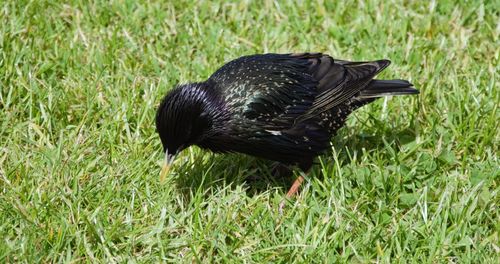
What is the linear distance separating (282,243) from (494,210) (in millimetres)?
1302

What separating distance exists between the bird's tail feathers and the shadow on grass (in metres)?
0.32

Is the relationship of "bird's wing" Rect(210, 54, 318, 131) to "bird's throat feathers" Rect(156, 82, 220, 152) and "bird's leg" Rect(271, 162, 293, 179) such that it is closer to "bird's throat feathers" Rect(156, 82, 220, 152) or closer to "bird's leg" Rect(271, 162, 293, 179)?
"bird's throat feathers" Rect(156, 82, 220, 152)

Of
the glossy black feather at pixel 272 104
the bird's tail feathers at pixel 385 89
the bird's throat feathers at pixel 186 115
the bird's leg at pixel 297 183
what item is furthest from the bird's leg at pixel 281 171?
the bird's throat feathers at pixel 186 115

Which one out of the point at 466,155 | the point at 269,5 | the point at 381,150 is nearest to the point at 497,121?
the point at 466,155

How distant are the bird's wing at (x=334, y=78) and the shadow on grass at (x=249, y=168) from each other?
354 millimetres

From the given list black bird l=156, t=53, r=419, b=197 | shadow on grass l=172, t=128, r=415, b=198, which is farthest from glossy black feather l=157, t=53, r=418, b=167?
shadow on grass l=172, t=128, r=415, b=198

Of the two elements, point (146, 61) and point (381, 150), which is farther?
point (146, 61)

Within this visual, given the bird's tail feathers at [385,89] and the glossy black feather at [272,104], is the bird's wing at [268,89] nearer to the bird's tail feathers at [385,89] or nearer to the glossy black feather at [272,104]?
the glossy black feather at [272,104]

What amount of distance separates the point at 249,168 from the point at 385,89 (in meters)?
1.05

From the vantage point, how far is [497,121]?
573cm

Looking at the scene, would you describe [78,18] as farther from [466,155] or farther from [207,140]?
[466,155]

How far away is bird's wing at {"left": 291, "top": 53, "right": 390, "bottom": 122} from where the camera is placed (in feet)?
17.9

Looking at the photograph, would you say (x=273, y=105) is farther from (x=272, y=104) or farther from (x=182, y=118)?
(x=182, y=118)

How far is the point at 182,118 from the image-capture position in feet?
16.2
